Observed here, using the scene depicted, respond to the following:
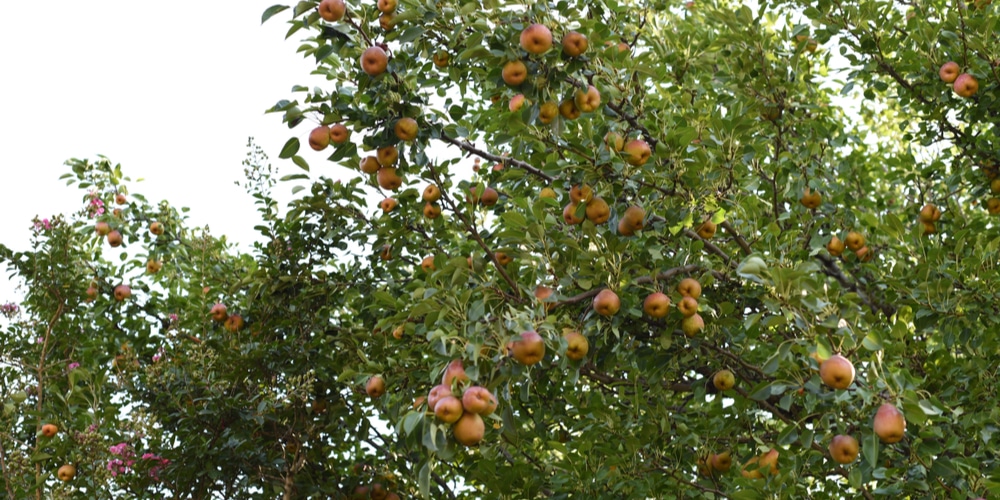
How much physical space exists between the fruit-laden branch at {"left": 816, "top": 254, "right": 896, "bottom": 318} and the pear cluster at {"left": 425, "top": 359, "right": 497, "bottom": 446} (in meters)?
3.11

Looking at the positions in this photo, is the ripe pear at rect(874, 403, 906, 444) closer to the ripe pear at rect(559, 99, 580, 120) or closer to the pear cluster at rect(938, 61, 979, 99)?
the ripe pear at rect(559, 99, 580, 120)

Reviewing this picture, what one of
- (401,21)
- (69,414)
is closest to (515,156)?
(401,21)

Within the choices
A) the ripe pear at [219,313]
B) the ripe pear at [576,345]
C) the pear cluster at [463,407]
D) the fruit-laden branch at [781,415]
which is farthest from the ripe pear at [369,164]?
the ripe pear at [219,313]

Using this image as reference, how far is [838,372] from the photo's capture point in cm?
281

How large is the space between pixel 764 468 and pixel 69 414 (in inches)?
122

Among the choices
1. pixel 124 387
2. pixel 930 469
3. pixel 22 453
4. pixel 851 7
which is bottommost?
pixel 930 469

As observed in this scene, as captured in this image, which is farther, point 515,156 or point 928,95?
point 928,95

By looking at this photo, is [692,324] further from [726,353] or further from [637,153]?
[637,153]

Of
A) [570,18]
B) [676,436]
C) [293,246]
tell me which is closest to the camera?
[570,18]

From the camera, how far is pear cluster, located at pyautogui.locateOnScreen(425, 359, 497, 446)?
2.50m

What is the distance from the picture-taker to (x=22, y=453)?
3.90 meters

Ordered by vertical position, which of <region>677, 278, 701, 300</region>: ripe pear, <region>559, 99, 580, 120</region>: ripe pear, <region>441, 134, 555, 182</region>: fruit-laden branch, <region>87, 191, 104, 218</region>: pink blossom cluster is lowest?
<region>677, 278, 701, 300</region>: ripe pear

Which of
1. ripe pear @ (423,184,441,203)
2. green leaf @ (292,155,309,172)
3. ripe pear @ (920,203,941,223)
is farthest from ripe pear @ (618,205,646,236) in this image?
ripe pear @ (920,203,941,223)

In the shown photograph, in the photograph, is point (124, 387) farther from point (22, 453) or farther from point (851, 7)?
point (851, 7)
